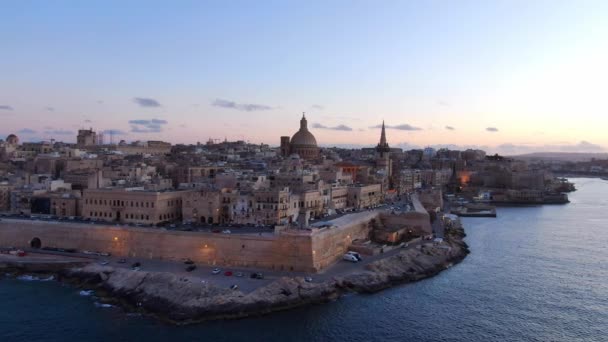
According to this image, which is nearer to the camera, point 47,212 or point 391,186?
point 47,212

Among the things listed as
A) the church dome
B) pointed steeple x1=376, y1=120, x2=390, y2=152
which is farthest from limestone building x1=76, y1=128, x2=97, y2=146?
pointed steeple x1=376, y1=120, x2=390, y2=152

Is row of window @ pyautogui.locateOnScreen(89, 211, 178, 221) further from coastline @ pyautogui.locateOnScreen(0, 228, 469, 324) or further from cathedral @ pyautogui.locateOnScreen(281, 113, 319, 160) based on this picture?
cathedral @ pyautogui.locateOnScreen(281, 113, 319, 160)

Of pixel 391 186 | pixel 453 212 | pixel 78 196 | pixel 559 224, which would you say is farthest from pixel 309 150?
pixel 78 196

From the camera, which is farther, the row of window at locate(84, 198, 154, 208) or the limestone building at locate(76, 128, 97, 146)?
the limestone building at locate(76, 128, 97, 146)

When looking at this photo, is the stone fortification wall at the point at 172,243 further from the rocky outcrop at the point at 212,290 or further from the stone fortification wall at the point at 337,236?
the rocky outcrop at the point at 212,290

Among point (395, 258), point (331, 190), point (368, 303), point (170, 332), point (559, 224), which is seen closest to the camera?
point (170, 332)

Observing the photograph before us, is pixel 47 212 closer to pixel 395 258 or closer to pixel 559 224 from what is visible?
pixel 395 258

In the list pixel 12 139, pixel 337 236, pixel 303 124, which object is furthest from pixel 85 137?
pixel 337 236
